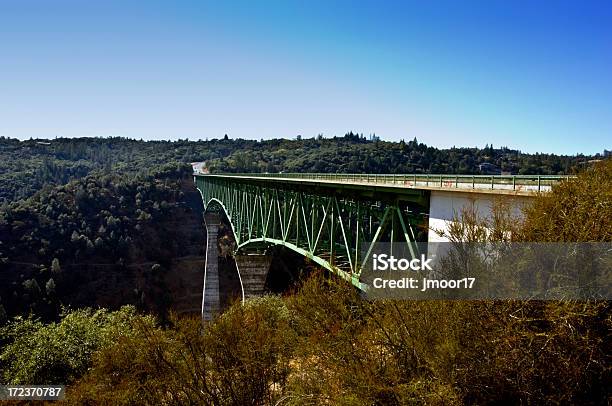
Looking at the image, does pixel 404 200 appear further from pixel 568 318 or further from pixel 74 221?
pixel 74 221

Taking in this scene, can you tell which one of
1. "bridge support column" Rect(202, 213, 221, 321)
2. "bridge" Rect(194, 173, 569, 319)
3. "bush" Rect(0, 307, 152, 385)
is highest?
"bridge" Rect(194, 173, 569, 319)

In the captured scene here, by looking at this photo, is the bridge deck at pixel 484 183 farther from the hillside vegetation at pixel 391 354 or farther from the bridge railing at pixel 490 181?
the hillside vegetation at pixel 391 354

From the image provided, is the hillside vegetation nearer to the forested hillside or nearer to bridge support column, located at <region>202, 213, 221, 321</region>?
bridge support column, located at <region>202, 213, 221, 321</region>

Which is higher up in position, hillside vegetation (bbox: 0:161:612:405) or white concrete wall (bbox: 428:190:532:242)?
white concrete wall (bbox: 428:190:532:242)

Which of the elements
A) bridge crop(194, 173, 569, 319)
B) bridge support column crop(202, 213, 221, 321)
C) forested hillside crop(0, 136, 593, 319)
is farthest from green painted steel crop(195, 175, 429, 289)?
forested hillside crop(0, 136, 593, 319)

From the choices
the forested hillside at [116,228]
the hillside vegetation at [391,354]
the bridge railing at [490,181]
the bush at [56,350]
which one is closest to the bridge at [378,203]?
the bridge railing at [490,181]

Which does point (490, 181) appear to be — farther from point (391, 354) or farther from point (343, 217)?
point (343, 217)
